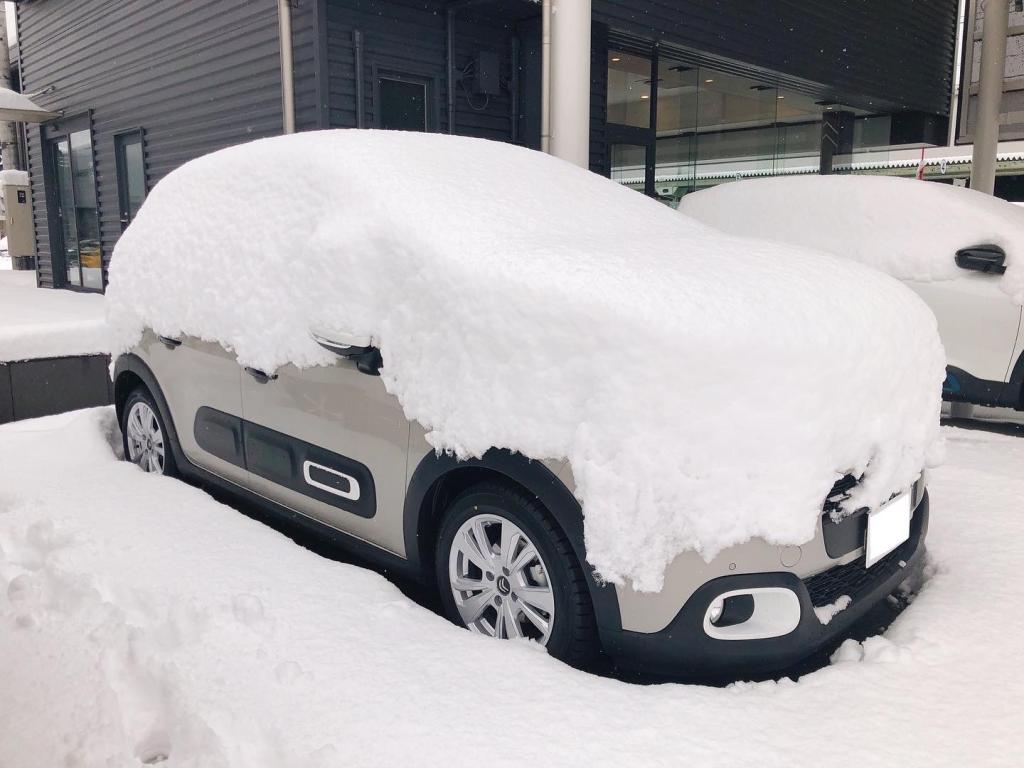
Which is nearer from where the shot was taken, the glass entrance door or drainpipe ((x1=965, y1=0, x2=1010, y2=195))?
drainpipe ((x1=965, y1=0, x2=1010, y2=195))

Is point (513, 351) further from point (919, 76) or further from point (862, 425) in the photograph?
point (919, 76)

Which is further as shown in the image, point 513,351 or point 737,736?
point 513,351

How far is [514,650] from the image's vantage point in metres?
2.30

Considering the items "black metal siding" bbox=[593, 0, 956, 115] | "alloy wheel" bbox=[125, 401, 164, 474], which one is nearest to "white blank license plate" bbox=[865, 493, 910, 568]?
"alloy wheel" bbox=[125, 401, 164, 474]

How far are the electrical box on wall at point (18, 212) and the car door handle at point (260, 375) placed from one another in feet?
48.5

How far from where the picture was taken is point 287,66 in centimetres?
812

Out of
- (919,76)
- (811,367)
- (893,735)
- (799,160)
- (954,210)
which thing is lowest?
(893,735)

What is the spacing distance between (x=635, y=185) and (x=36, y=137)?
10760mm

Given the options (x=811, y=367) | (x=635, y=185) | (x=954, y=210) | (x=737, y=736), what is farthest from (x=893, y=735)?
(x=635, y=185)

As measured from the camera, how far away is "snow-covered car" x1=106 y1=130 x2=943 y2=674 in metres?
2.07

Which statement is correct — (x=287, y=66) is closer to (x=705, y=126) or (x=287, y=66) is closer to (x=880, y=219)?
(x=880, y=219)

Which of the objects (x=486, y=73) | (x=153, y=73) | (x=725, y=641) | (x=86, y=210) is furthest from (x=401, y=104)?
(x=725, y=641)

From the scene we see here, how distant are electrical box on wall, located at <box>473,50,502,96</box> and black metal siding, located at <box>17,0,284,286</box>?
1.84 m

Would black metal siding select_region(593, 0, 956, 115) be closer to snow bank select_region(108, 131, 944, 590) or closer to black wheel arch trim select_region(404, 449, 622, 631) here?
snow bank select_region(108, 131, 944, 590)
